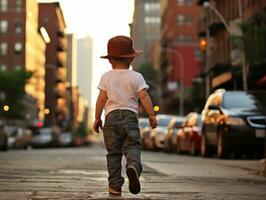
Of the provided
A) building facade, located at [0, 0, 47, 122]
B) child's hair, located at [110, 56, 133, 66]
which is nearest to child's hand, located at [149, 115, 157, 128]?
child's hair, located at [110, 56, 133, 66]

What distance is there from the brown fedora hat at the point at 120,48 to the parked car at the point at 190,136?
58.8 ft

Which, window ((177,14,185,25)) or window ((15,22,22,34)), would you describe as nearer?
window ((15,22,22,34))

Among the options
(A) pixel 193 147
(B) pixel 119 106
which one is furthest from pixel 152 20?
(B) pixel 119 106

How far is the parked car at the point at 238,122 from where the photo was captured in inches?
841

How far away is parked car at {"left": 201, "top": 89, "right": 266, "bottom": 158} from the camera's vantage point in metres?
21.4

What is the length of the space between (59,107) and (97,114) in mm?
150593

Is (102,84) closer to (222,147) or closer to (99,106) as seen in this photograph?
(99,106)

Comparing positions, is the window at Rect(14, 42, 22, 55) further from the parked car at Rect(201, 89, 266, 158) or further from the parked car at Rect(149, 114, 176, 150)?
the parked car at Rect(201, 89, 266, 158)

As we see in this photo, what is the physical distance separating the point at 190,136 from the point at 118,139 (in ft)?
63.4

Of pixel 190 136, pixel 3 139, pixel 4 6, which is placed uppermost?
pixel 4 6

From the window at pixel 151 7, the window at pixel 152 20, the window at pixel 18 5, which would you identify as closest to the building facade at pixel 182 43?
the window at pixel 18 5

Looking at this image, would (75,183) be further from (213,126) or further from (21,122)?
(21,122)

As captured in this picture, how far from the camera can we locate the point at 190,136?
28.0 meters

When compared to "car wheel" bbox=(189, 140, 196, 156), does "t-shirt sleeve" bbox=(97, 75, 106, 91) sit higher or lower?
higher
